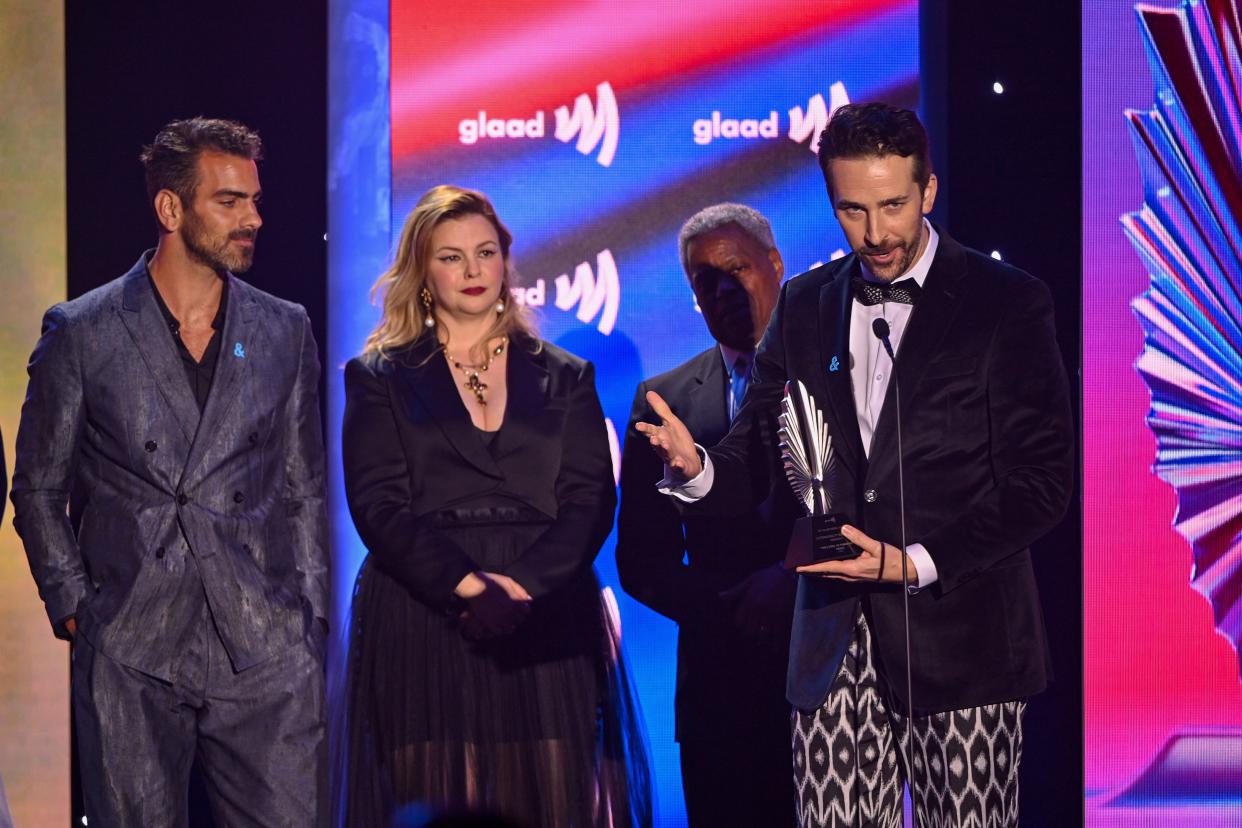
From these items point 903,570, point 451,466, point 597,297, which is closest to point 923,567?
point 903,570

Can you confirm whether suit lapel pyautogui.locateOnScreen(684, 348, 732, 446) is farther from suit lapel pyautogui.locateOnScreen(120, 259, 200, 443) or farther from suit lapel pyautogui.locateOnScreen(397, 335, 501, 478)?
suit lapel pyautogui.locateOnScreen(120, 259, 200, 443)

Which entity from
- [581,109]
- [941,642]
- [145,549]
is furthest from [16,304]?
[941,642]

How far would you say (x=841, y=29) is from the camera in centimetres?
461

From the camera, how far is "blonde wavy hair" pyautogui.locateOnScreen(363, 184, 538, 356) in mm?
3830

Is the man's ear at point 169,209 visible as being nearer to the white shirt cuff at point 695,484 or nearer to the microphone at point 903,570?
the white shirt cuff at point 695,484

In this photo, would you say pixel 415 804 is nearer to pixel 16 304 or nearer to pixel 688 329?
pixel 688 329

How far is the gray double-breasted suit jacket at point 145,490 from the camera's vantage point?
3.38 metres

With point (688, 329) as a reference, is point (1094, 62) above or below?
above

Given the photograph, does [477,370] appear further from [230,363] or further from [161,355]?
[161,355]

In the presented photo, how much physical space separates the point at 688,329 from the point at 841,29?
1067mm

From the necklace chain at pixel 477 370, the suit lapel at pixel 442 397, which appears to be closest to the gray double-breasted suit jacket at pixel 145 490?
the suit lapel at pixel 442 397

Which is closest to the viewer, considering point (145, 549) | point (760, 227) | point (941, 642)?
point (941, 642)

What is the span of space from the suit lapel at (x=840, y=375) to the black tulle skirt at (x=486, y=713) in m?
0.98

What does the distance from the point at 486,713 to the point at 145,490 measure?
0.98 meters
